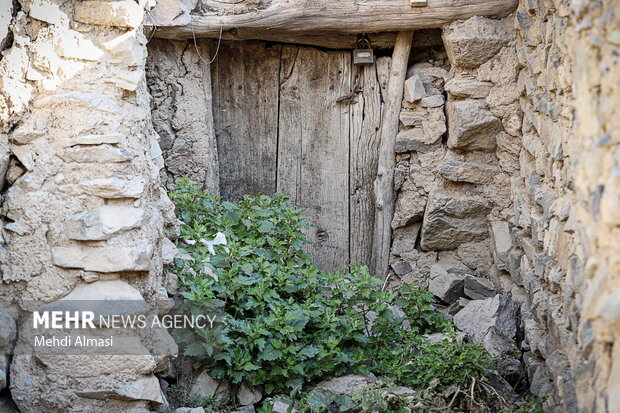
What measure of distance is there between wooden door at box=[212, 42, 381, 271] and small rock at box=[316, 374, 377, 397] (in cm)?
135

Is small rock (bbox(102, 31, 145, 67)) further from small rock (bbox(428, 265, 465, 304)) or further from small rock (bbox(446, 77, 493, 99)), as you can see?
small rock (bbox(428, 265, 465, 304))

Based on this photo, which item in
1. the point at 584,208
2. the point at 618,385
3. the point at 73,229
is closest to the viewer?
the point at 618,385

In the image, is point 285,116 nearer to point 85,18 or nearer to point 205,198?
point 205,198

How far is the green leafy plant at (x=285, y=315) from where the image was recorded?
3395mm

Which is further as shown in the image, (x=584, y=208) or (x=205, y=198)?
(x=205, y=198)

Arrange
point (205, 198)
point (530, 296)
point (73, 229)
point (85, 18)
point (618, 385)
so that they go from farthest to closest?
point (205, 198) → point (530, 296) → point (85, 18) → point (73, 229) → point (618, 385)

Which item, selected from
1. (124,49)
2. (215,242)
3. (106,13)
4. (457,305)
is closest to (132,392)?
(215,242)

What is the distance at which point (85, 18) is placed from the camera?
3.40m

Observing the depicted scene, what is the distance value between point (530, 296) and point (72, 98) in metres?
2.25

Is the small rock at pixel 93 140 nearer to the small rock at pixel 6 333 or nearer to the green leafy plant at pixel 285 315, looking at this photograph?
the green leafy plant at pixel 285 315

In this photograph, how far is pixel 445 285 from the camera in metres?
4.47

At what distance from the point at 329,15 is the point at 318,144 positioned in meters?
0.79

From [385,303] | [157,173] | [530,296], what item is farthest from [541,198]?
[157,173]

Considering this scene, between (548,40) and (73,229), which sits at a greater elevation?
(548,40)
